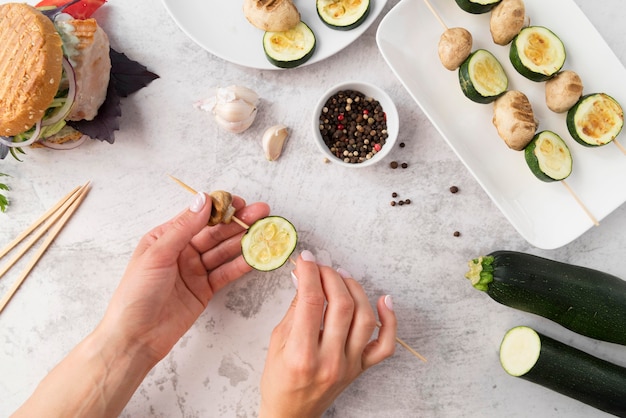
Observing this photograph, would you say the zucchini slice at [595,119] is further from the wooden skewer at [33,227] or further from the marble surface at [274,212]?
the wooden skewer at [33,227]

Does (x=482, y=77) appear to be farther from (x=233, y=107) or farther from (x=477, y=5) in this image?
(x=233, y=107)

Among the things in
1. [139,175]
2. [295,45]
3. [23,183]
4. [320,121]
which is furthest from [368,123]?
[23,183]

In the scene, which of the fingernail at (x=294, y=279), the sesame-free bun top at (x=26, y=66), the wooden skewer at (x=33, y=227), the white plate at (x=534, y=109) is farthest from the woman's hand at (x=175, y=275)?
the white plate at (x=534, y=109)

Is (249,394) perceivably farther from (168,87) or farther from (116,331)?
(168,87)

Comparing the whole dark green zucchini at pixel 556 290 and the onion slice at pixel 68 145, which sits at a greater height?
the onion slice at pixel 68 145

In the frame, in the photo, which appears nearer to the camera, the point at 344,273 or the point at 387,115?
the point at 344,273

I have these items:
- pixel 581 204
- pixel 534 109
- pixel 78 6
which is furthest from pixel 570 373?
pixel 78 6
